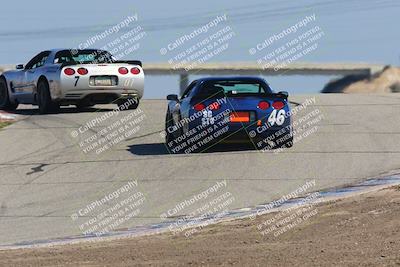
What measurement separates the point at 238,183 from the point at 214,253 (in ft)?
16.1

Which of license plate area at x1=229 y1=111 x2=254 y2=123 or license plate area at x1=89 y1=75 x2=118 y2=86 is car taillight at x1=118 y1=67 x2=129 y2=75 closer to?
license plate area at x1=89 y1=75 x2=118 y2=86

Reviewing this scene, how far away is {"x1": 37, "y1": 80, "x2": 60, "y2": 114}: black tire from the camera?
21781 mm

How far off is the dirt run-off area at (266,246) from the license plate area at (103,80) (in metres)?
11.1

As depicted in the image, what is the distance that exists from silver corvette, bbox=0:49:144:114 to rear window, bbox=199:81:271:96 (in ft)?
17.6

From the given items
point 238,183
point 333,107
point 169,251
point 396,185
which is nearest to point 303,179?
point 238,183

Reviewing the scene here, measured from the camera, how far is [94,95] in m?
21.2

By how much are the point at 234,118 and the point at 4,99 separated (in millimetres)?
9997

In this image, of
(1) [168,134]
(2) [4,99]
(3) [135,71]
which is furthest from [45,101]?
(1) [168,134]

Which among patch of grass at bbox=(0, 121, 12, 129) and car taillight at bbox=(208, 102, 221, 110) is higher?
car taillight at bbox=(208, 102, 221, 110)

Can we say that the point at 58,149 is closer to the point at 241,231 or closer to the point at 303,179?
the point at 303,179

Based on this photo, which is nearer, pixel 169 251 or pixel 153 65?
pixel 169 251

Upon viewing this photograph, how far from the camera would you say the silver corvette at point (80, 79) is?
21.1 meters

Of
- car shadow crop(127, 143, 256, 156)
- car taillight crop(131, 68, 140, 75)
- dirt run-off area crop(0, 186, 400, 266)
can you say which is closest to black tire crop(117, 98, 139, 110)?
car taillight crop(131, 68, 140, 75)

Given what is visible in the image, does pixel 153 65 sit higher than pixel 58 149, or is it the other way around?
pixel 58 149
